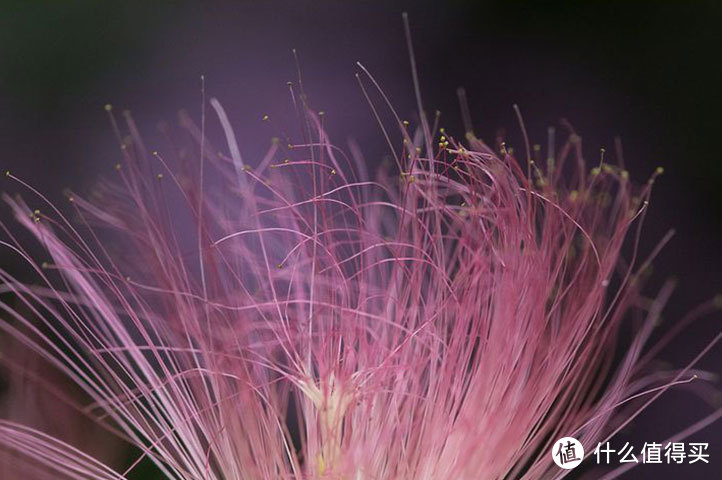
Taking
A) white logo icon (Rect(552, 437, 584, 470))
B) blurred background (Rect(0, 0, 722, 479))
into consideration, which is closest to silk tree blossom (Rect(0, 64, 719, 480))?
white logo icon (Rect(552, 437, 584, 470))

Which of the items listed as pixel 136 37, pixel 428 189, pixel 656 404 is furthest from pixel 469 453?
pixel 136 37

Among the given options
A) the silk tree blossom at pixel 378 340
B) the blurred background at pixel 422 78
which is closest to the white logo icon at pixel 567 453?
the silk tree blossom at pixel 378 340

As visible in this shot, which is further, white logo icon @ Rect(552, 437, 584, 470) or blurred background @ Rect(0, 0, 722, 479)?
blurred background @ Rect(0, 0, 722, 479)

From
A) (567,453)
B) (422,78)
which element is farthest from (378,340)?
(422,78)

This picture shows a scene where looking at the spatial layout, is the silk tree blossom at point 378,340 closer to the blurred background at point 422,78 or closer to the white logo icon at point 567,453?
the white logo icon at point 567,453

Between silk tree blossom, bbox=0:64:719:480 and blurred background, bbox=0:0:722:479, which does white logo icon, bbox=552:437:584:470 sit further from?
blurred background, bbox=0:0:722:479

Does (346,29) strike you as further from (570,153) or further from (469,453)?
(469,453)
